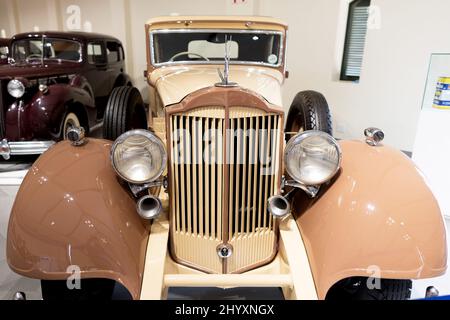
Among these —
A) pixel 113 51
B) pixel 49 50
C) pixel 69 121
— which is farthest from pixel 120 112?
pixel 113 51

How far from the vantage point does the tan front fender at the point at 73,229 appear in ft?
4.40

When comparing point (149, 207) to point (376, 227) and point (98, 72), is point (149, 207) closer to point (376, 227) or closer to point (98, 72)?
point (376, 227)

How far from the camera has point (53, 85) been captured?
12.9 ft

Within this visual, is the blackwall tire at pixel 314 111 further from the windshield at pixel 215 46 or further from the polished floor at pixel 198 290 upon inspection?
the polished floor at pixel 198 290

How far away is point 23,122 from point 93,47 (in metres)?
2.09

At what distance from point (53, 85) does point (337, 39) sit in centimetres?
391

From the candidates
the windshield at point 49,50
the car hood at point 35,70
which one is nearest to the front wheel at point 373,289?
the car hood at point 35,70

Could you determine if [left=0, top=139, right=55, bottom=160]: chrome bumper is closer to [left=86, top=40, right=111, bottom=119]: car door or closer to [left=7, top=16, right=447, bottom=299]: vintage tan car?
[left=86, top=40, right=111, bottom=119]: car door

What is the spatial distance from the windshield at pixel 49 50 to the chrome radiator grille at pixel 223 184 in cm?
406

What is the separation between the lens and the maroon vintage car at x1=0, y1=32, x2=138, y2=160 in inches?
139

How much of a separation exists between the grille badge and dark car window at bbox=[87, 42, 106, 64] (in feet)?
14.2

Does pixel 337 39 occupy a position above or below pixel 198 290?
above
